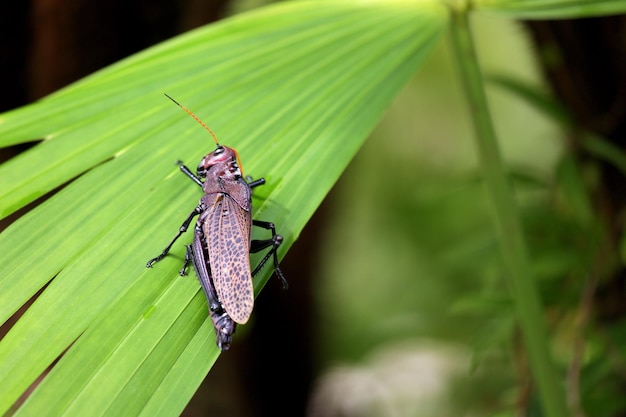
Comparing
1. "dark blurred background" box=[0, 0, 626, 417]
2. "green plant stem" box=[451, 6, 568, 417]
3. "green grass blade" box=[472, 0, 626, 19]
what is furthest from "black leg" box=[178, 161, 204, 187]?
"dark blurred background" box=[0, 0, 626, 417]

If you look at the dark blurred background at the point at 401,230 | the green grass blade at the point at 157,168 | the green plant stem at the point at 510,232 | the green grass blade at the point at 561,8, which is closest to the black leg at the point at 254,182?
the green grass blade at the point at 157,168

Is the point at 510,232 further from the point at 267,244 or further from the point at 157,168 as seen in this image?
the point at 157,168

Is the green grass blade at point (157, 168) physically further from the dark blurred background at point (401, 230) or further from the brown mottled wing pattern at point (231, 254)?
the dark blurred background at point (401, 230)

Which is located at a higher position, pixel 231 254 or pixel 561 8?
pixel 561 8

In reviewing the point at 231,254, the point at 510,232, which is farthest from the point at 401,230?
the point at 231,254

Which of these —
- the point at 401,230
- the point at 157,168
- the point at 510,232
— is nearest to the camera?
the point at 157,168

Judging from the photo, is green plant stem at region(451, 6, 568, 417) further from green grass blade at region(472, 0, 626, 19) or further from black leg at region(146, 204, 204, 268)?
black leg at region(146, 204, 204, 268)

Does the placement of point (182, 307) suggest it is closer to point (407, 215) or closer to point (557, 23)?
point (557, 23)
